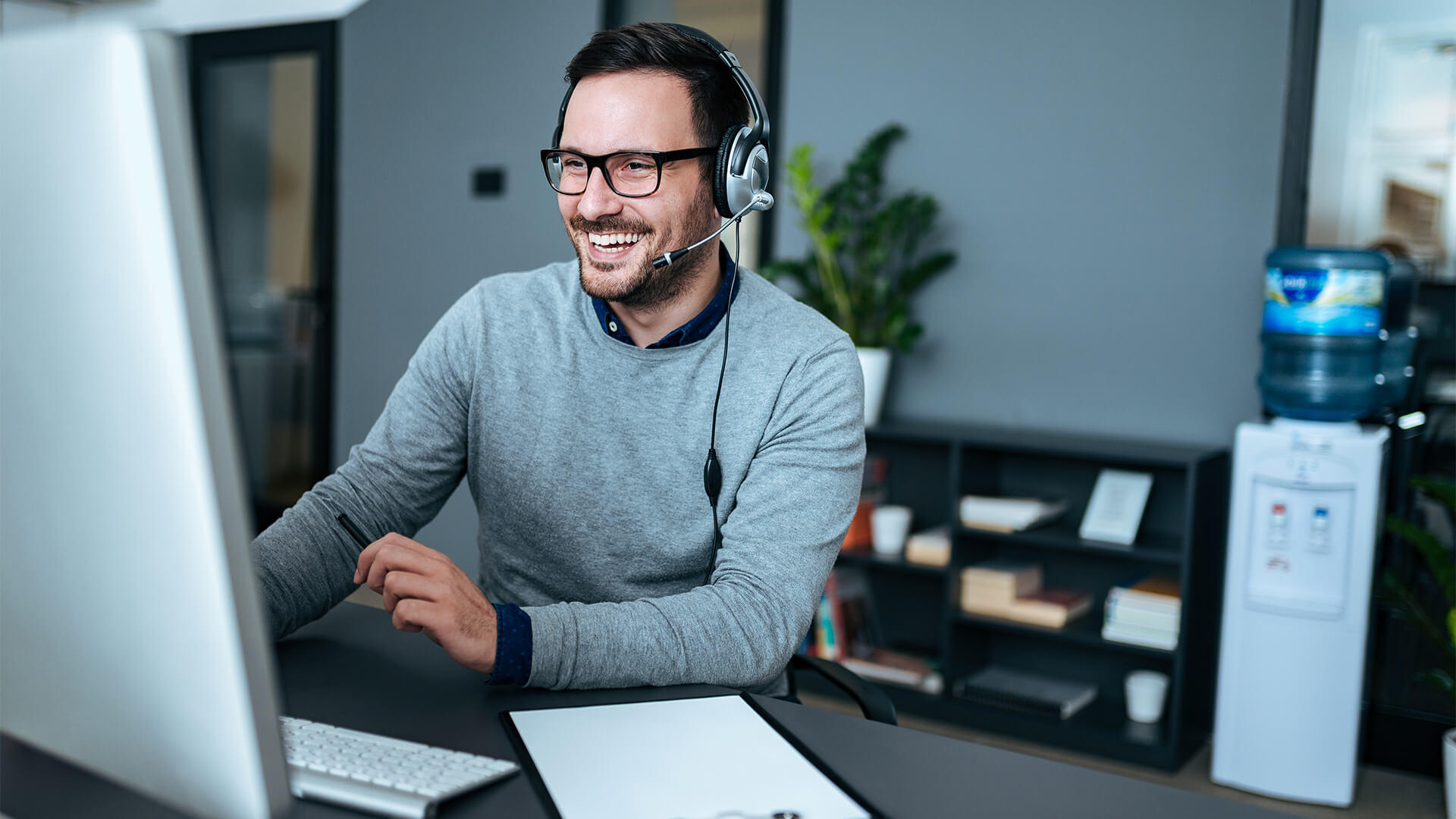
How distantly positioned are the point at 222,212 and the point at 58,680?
17.6 feet

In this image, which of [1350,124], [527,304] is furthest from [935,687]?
[527,304]

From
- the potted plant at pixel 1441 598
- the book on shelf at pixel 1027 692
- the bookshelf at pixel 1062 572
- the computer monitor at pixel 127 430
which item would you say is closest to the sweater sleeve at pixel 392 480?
the computer monitor at pixel 127 430

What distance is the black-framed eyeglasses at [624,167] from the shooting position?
1.41 metres

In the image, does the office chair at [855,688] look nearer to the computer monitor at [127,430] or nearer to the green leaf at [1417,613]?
the computer monitor at [127,430]

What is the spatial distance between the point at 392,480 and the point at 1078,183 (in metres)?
2.48

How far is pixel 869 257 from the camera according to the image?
134 inches

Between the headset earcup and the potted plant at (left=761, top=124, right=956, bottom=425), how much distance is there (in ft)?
6.12

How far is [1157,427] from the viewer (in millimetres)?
3203

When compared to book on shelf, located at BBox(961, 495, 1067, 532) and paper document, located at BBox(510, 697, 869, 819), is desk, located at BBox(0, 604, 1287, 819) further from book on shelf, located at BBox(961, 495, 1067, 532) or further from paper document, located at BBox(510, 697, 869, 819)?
book on shelf, located at BBox(961, 495, 1067, 532)

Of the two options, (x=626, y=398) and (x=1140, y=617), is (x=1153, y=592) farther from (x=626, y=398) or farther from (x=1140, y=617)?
(x=626, y=398)

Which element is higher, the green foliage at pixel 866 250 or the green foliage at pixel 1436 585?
the green foliage at pixel 866 250

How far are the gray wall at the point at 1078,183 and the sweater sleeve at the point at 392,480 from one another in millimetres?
2237

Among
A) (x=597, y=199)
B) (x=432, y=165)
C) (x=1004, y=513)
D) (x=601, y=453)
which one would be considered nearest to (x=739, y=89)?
(x=597, y=199)

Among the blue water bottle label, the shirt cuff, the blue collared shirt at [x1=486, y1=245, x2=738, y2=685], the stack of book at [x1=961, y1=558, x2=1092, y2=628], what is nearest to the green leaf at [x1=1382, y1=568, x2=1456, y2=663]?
the blue water bottle label
